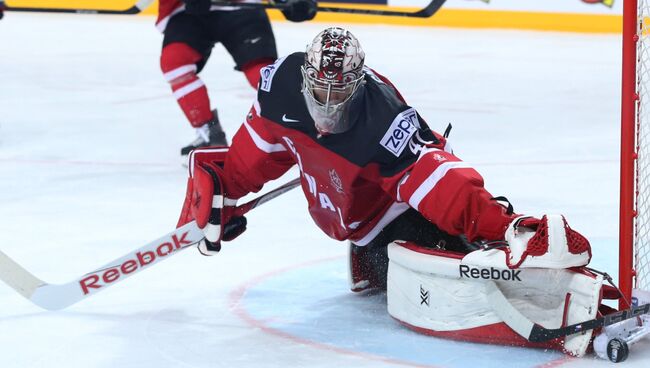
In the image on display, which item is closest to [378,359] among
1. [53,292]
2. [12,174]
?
[53,292]

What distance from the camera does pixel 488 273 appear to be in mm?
2404

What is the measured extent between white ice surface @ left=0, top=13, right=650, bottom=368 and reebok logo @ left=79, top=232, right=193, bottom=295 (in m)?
0.09

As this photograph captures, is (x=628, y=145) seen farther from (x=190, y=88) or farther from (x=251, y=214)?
(x=190, y=88)

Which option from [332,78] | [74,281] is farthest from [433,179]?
[74,281]

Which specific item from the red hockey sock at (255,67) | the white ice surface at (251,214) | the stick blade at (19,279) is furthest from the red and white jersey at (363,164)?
the red hockey sock at (255,67)

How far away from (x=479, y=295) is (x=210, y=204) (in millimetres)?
695

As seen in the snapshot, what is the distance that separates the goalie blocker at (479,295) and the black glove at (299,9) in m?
2.39

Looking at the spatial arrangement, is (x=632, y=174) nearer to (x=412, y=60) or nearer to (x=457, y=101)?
(x=457, y=101)

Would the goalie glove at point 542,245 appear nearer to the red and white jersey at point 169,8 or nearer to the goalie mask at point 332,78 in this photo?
the goalie mask at point 332,78

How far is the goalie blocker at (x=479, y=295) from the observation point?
7.74ft

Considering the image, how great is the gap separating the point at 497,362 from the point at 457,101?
4.37 m

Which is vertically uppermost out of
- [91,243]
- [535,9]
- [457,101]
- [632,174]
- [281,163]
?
[632,174]

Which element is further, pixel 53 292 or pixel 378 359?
pixel 53 292

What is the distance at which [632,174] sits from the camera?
244 cm
